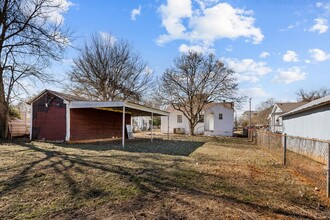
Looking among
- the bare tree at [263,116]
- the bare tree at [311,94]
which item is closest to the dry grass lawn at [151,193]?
the bare tree at [311,94]

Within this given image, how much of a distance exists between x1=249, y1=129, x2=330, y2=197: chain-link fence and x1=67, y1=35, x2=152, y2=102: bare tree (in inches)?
740

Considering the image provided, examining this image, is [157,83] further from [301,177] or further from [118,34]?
[301,177]

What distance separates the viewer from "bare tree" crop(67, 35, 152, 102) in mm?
25172

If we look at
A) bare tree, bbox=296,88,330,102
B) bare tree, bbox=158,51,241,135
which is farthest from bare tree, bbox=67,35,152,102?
bare tree, bbox=296,88,330,102

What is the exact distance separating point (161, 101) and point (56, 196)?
2240 centimetres

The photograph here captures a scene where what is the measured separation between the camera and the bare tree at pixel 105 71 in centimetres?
2517

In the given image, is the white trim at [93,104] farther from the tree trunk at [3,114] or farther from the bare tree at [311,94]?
the bare tree at [311,94]

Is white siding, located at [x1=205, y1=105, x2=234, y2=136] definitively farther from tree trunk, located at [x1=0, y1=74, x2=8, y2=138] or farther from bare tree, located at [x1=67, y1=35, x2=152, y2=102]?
tree trunk, located at [x1=0, y1=74, x2=8, y2=138]

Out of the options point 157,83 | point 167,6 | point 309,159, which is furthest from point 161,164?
point 157,83

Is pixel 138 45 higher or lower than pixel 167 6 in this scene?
higher

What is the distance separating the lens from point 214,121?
1129 inches

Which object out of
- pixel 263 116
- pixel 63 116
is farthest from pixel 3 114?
pixel 263 116

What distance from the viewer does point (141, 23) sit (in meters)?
15.0

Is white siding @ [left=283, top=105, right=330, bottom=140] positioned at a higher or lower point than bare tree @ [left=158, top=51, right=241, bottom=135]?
lower
